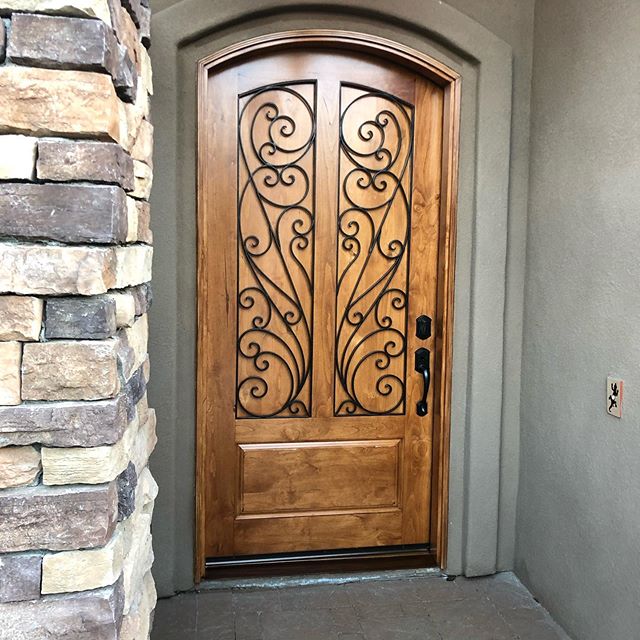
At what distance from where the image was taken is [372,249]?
2.87 meters

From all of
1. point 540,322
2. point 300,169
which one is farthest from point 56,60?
point 540,322

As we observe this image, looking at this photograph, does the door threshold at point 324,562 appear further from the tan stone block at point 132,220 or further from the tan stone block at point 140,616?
the tan stone block at point 132,220

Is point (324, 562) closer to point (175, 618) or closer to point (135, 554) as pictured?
point (175, 618)

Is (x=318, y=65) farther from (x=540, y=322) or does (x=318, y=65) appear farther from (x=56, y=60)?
(x=56, y=60)

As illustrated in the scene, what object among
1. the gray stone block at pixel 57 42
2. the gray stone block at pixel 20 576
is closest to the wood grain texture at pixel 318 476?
the gray stone block at pixel 20 576

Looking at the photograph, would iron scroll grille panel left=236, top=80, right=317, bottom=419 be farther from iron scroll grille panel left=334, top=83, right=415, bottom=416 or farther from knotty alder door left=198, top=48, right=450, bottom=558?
iron scroll grille panel left=334, top=83, right=415, bottom=416

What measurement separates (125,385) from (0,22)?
79 centimetres

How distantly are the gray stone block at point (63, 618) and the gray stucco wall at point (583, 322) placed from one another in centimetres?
167

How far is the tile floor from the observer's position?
8.23ft

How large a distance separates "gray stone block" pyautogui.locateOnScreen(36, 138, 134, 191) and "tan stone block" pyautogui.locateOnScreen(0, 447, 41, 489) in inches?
21.9

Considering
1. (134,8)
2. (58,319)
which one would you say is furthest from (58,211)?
(134,8)

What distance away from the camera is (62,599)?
1342 mm

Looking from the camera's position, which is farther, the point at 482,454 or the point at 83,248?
the point at 482,454

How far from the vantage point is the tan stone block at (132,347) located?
4.86 ft
